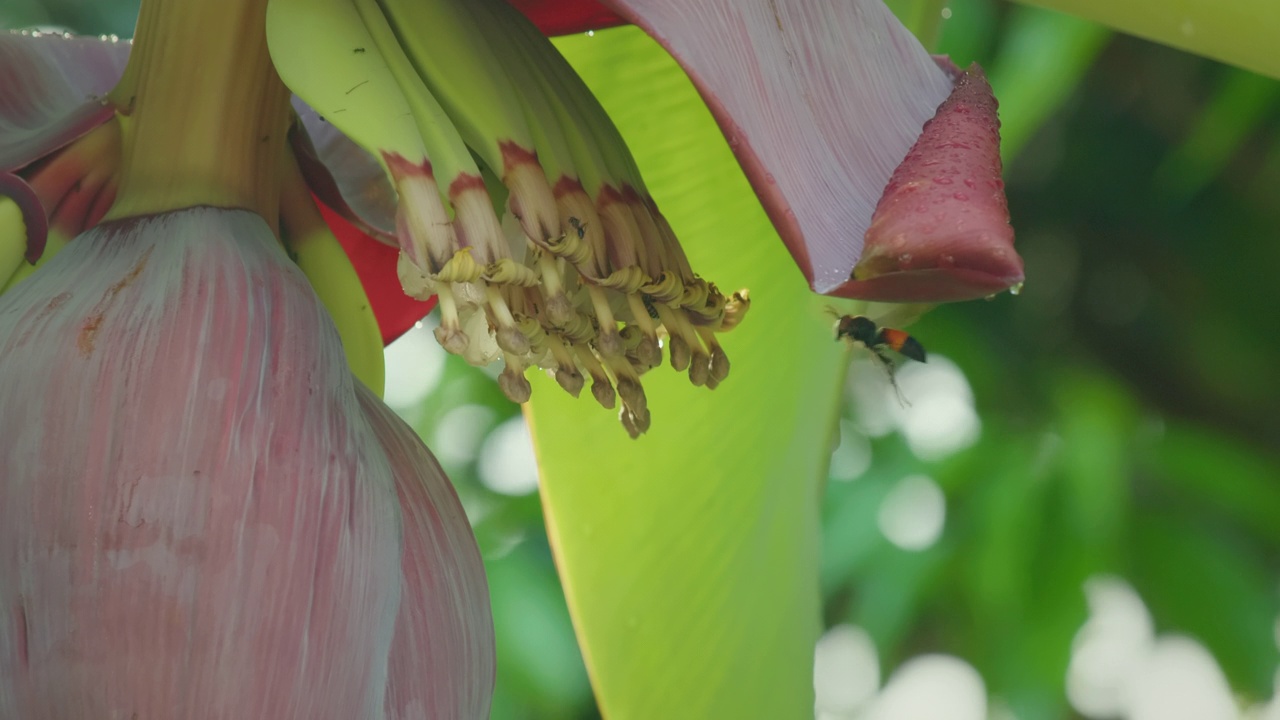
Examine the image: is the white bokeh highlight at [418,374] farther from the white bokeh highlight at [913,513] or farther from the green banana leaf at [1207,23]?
the green banana leaf at [1207,23]

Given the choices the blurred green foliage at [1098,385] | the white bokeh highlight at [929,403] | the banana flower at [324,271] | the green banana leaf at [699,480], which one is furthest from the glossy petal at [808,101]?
the white bokeh highlight at [929,403]

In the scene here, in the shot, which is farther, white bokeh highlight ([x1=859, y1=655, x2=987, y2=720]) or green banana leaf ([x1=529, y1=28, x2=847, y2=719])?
white bokeh highlight ([x1=859, y1=655, x2=987, y2=720])

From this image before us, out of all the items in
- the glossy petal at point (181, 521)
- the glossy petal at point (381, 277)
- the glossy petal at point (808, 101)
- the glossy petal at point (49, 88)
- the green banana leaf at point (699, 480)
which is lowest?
the green banana leaf at point (699, 480)

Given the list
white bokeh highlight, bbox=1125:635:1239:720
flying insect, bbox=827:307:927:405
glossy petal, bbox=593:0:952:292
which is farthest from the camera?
white bokeh highlight, bbox=1125:635:1239:720

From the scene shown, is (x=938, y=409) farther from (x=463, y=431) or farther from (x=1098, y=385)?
(x=463, y=431)

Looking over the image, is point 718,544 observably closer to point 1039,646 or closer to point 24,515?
point 24,515

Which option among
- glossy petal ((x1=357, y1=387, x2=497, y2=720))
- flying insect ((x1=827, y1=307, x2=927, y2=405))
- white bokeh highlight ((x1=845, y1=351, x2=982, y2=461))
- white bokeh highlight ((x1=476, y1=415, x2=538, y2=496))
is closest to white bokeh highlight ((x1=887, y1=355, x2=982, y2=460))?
white bokeh highlight ((x1=845, y1=351, x2=982, y2=461))

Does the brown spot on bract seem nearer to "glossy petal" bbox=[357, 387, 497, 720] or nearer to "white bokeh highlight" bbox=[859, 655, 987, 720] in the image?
"glossy petal" bbox=[357, 387, 497, 720]

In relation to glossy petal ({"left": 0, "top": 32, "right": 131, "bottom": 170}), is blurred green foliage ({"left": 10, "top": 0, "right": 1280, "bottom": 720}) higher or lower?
lower
